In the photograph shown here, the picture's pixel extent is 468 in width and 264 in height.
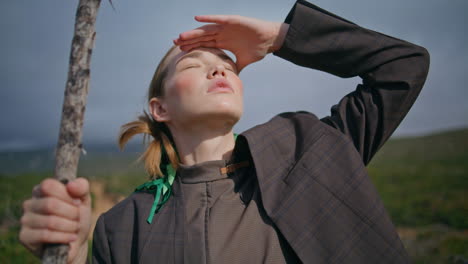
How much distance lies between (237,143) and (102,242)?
1213 millimetres

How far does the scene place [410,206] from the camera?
51.3 ft

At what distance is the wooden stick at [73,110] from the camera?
1395 mm

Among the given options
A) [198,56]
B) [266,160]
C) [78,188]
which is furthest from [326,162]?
[78,188]

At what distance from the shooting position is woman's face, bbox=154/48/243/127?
255 cm

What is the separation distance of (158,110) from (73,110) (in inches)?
70.6

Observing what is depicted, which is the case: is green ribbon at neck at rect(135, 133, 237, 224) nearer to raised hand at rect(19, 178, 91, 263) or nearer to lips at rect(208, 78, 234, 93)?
lips at rect(208, 78, 234, 93)

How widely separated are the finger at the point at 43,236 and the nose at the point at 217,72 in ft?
5.22

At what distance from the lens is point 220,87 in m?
2.61

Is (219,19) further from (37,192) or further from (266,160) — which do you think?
(37,192)

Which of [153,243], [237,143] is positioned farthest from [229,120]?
[153,243]

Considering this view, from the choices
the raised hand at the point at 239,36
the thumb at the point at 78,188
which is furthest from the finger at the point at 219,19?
the thumb at the point at 78,188

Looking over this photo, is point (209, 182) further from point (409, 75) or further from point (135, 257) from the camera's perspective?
point (409, 75)

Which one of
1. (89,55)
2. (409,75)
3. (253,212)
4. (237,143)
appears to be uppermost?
(89,55)

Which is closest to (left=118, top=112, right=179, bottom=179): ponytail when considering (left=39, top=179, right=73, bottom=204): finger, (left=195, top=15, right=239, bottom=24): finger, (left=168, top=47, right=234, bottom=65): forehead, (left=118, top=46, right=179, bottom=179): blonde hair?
(left=118, top=46, right=179, bottom=179): blonde hair
